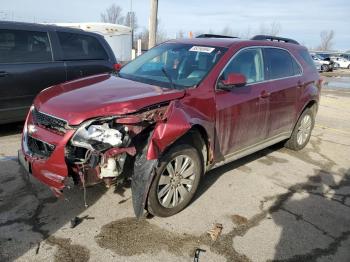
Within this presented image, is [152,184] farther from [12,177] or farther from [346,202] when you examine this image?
[346,202]

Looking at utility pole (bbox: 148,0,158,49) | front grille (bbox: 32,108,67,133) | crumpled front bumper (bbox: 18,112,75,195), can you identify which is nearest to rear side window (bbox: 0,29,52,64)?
front grille (bbox: 32,108,67,133)

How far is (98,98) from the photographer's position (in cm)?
375

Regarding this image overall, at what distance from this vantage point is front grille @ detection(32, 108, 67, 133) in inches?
142

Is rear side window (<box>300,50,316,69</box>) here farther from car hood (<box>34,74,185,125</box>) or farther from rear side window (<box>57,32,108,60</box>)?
rear side window (<box>57,32,108,60</box>)

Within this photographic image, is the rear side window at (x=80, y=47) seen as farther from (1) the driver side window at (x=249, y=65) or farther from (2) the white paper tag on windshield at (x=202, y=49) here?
(1) the driver side window at (x=249, y=65)

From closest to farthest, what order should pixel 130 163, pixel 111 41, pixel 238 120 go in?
pixel 130 163 → pixel 238 120 → pixel 111 41

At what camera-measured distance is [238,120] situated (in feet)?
15.4

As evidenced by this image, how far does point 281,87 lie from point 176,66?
5.69 feet

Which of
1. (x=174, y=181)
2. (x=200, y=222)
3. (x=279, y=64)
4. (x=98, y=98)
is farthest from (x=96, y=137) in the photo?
(x=279, y=64)

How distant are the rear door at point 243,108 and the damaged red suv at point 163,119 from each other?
0.04ft

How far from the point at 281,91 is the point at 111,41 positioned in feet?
56.2

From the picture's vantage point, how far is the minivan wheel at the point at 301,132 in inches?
254

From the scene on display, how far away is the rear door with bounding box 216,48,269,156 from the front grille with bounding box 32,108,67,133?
1742 millimetres

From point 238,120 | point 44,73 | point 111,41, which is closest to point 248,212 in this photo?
point 238,120
